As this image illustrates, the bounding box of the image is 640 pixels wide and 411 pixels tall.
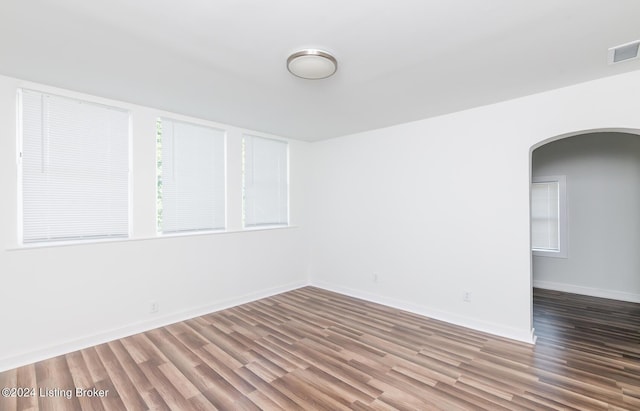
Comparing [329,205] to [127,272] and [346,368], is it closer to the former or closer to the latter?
[346,368]

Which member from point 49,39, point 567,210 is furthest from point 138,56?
point 567,210

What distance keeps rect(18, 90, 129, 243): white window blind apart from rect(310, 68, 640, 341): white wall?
3.10 metres

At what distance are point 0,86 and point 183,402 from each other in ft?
10.5

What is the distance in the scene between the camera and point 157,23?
6.16 feet

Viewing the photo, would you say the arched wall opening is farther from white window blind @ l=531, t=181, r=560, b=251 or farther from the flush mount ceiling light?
the flush mount ceiling light

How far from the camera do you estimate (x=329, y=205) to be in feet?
17.0

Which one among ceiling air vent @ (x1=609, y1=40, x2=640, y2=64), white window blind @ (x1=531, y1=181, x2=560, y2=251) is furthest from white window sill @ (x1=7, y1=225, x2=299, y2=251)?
white window blind @ (x1=531, y1=181, x2=560, y2=251)

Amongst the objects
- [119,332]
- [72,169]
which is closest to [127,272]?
[119,332]

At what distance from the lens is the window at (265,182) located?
464 centimetres

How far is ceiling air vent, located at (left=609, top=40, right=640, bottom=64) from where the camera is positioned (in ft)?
7.13

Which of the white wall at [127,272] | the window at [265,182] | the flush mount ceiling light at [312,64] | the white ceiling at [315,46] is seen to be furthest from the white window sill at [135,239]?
the flush mount ceiling light at [312,64]

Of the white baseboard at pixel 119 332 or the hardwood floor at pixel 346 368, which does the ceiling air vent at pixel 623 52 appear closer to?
the hardwood floor at pixel 346 368

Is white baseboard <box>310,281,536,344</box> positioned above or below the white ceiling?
below

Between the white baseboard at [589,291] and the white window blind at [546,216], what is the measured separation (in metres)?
0.61
